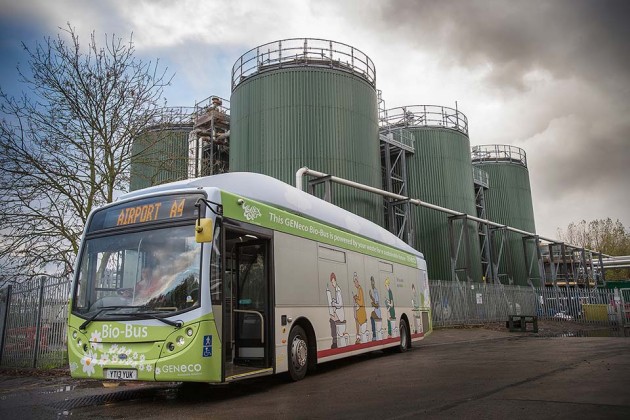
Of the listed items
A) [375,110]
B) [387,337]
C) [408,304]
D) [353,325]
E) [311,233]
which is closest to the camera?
[311,233]

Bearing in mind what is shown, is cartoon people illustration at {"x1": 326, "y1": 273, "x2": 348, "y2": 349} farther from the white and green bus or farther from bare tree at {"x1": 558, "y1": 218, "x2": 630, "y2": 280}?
bare tree at {"x1": 558, "y1": 218, "x2": 630, "y2": 280}

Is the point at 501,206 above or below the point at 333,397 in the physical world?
above

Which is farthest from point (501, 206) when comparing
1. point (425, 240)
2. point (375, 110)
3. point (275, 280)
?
point (275, 280)

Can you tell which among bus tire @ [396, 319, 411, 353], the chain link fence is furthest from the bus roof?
the chain link fence

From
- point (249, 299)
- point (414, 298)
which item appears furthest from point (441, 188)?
point (249, 299)

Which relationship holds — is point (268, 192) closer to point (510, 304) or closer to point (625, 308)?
point (510, 304)

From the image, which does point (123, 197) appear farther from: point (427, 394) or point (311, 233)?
point (427, 394)

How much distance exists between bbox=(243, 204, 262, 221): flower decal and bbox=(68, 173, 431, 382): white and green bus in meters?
0.02

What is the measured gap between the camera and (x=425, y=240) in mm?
33094

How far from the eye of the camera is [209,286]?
6.88 metres

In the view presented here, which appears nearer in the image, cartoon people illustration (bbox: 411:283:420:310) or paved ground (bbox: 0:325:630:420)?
paved ground (bbox: 0:325:630:420)

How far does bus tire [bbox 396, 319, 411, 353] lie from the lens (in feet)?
47.8

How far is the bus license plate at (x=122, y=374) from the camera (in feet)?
22.2

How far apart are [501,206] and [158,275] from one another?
43.9 meters
